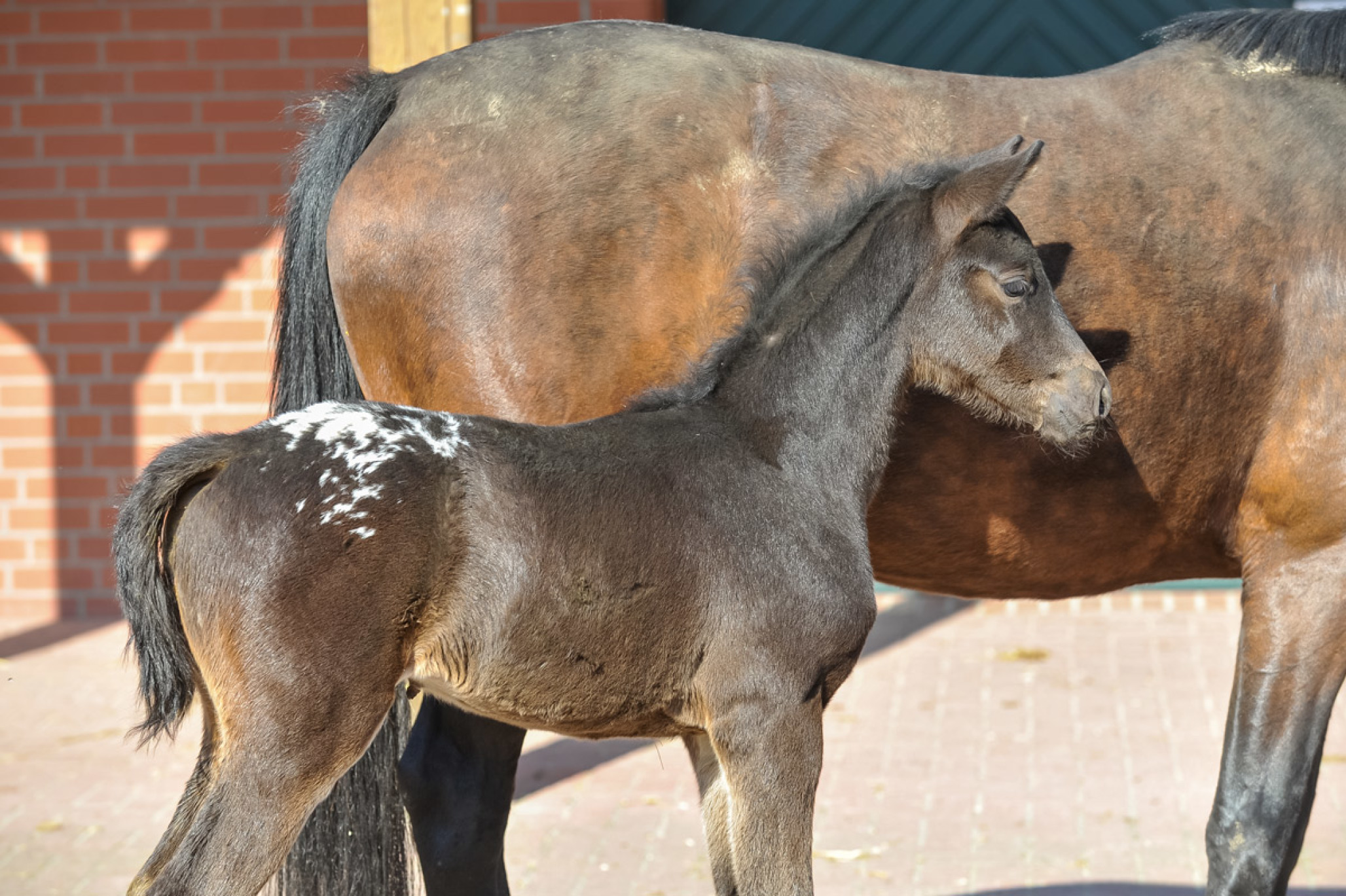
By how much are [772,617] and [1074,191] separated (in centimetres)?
134

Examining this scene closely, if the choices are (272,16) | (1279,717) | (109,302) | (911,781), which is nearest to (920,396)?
(1279,717)

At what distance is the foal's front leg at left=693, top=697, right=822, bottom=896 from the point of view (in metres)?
2.59

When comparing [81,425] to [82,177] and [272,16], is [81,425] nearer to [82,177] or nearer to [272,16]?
[82,177]

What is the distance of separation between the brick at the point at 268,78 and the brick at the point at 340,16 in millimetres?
260

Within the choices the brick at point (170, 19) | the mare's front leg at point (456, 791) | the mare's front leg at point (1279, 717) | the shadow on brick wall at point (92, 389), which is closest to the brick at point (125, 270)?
the shadow on brick wall at point (92, 389)

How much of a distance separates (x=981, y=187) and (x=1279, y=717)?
144 centimetres

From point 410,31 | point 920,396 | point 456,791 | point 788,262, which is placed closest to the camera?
point 788,262

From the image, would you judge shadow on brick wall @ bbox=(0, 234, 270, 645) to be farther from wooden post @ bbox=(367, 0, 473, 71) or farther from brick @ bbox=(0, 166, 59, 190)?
wooden post @ bbox=(367, 0, 473, 71)

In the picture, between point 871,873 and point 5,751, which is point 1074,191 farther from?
point 5,751

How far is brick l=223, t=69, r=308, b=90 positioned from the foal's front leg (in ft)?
18.3

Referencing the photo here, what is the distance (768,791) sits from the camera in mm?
2588

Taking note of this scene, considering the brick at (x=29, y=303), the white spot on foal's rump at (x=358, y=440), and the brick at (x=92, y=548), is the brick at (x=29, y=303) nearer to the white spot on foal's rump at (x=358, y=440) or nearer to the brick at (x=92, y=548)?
the brick at (x=92, y=548)

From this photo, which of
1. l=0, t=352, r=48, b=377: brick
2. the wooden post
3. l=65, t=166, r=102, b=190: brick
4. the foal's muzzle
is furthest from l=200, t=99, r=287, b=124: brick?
the foal's muzzle

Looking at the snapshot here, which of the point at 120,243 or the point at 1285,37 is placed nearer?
the point at 1285,37
